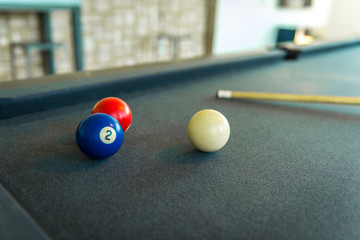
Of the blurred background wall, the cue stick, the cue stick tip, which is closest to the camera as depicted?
the cue stick

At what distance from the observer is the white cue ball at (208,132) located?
897 millimetres

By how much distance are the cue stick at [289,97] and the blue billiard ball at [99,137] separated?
29.5 inches

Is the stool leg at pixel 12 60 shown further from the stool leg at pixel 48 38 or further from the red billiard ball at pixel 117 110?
the red billiard ball at pixel 117 110

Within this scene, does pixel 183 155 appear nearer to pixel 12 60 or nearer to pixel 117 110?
pixel 117 110

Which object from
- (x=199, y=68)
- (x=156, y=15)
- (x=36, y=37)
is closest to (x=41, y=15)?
(x=36, y=37)

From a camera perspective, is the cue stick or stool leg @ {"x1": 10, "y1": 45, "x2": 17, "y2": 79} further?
stool leg @ {"x1": 10, "y1": 45, "x2": 17, "y2": 79}

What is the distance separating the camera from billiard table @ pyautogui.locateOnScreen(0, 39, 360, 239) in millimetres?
595

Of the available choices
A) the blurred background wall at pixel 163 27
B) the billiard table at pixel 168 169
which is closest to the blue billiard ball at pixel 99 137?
the billiard table at pixel 168 169

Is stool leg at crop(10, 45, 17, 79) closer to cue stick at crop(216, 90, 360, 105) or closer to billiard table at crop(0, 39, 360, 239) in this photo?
billiard table at crop(0, 39, 360, 239)

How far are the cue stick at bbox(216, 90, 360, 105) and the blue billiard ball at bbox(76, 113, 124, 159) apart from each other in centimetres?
75

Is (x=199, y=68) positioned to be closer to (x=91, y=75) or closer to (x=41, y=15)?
(x=91, y=75)

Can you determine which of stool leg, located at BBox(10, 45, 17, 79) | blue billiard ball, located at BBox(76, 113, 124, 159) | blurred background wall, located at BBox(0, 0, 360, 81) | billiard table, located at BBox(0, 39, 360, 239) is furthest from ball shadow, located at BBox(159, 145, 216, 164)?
stool leg, located at BBox(10, 45, 17, 79)

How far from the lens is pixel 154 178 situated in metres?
0.77

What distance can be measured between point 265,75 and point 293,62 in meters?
0.63
